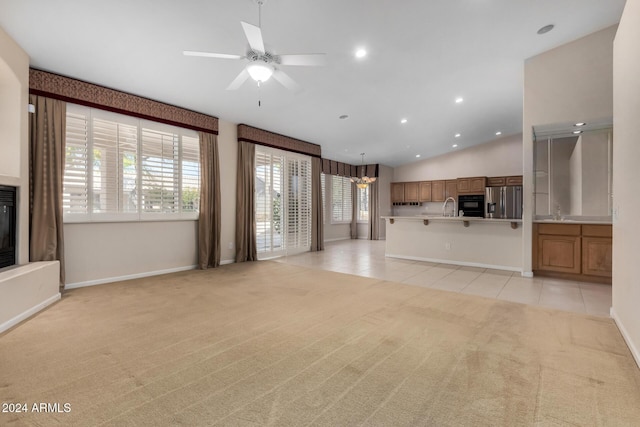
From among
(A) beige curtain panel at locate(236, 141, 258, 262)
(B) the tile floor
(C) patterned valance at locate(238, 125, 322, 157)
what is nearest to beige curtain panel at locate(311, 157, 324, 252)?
(C) patterned valance at locate(238, 125, 322, 157)

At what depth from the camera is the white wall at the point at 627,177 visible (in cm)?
225

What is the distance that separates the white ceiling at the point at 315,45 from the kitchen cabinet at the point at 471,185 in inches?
141

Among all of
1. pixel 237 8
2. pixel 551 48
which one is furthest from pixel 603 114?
pixel 237 8

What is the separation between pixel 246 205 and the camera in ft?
20.0

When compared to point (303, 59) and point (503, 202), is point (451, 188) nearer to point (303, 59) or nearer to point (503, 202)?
point (503, 202)

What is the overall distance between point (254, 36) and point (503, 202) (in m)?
8.74

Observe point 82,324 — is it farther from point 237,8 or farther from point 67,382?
point 237,8

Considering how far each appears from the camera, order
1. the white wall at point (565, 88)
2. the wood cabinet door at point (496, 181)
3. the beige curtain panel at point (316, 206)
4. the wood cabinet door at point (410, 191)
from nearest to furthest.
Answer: the white wall at point (565, 88) < the beige curtain panel at point (316, 206) < the wood cabinet door at point (496, 181) < the wood cabinet door at point (410, 191)

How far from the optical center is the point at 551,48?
4477 millimetres

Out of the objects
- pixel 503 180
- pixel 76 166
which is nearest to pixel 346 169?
pixel 503 180

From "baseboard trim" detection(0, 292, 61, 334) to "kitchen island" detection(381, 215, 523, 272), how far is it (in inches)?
230

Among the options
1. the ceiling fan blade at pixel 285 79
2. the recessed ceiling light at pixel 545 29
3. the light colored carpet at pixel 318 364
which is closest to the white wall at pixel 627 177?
the light colored carpet at pixel 318 364

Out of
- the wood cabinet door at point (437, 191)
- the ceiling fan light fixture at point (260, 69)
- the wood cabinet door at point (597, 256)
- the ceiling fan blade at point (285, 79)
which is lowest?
the wood cabinet door at point (597, 256)

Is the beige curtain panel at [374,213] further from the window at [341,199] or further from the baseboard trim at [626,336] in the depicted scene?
the baseboard trim at [626,336]
